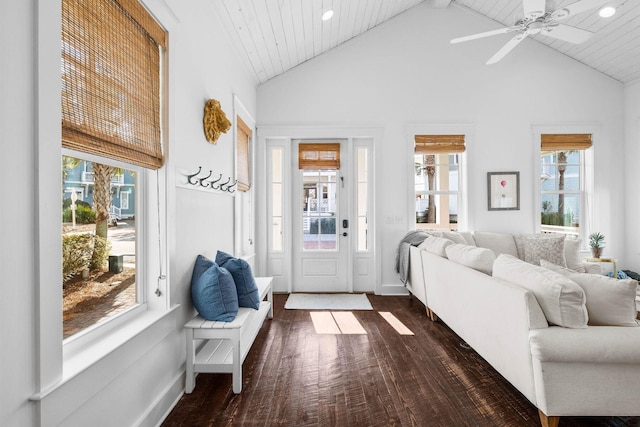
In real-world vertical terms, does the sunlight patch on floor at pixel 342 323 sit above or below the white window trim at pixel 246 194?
below

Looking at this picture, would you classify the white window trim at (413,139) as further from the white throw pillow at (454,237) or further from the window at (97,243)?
the window at (97,243)

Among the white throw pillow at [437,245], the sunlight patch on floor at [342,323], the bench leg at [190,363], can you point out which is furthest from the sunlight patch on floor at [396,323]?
the bench leg at [190,363]

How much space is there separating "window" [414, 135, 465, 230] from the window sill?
12.2ft

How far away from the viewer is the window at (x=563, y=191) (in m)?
4.93

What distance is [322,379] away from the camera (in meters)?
2.45

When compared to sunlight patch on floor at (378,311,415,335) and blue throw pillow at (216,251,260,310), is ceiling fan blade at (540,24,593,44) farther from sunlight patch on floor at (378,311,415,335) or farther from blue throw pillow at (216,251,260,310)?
blue throw pillow at (216,251,260,310)

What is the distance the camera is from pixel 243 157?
4.04 m

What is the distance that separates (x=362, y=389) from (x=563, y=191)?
4.36m

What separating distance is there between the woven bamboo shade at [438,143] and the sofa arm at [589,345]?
3.36 meters

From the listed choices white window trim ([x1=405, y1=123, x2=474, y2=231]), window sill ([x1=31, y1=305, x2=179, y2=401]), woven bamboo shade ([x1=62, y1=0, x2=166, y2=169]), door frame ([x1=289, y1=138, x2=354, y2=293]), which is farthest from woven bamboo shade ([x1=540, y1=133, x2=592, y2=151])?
window sill ([x1=31, y1=305, x2=179, y2=401])

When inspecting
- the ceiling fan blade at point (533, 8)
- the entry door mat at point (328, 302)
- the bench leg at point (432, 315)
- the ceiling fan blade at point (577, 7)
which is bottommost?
the entry door mat at point (328, 302)

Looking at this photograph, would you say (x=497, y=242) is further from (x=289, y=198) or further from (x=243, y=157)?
(x=243, y=157)

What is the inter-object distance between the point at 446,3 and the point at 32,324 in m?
5.44

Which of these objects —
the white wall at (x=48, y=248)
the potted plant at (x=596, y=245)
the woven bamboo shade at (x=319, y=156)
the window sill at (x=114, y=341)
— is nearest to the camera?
the white wall at (x=48, y=248)
